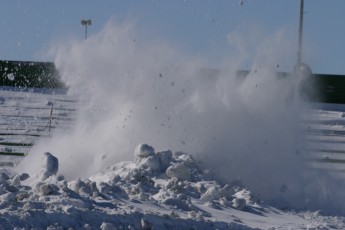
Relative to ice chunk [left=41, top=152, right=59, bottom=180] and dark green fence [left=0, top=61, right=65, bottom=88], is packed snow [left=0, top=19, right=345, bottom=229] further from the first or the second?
dark green fence [left=0, top=61, right=65, bottom=88]

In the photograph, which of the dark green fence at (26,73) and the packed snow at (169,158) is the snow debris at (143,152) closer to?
the packed snow at (169,158)

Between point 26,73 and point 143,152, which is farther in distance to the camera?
point 26,73

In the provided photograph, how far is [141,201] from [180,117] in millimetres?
5870

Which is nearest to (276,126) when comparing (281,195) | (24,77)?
(281,195)

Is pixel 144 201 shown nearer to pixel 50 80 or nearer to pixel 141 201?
pixel 141 201

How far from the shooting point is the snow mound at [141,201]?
783 cm

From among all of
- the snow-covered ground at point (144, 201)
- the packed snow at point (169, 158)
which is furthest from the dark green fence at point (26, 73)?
the snow-covered ground at point (144, 201)

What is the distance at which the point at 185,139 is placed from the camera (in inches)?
577

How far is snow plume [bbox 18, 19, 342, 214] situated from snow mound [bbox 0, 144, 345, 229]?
1.07 m

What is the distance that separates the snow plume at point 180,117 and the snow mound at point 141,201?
1.07m

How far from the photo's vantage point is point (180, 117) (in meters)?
15.5

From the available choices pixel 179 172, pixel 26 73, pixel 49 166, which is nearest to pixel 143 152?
pixel 179 172

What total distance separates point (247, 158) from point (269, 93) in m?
2.54

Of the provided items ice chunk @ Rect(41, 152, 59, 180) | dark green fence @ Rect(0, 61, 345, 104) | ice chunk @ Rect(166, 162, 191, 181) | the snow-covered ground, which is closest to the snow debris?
the snow-covered ground
